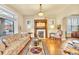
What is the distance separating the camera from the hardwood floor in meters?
2.04

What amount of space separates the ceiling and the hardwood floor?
18.8 inches

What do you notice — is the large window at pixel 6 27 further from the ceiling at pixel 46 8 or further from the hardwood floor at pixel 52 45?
the hardwood floor at pixel 52 45

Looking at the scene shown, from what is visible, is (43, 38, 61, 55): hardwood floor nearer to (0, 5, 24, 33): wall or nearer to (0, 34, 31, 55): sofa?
(0, 34, 31, 55): sofa

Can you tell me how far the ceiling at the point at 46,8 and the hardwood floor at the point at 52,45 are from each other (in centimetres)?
48

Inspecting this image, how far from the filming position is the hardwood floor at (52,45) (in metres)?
2.04

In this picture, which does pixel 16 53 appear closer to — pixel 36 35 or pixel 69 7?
pixel 36 35

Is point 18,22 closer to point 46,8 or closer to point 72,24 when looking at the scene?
point 46,8

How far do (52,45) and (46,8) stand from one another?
24.9 inches

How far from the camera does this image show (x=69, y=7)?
6.78 feet

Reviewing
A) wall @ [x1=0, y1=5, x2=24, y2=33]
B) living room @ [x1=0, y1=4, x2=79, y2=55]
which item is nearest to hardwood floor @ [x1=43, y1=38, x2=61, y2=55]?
living room @ [x1=0, y1=4, x2=79, y2=55]

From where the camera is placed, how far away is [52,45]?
7.06ft

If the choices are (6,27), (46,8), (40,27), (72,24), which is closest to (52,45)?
(40,27)

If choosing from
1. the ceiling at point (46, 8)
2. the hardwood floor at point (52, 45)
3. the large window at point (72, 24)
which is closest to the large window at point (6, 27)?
the ceiling at point (46, 8)
